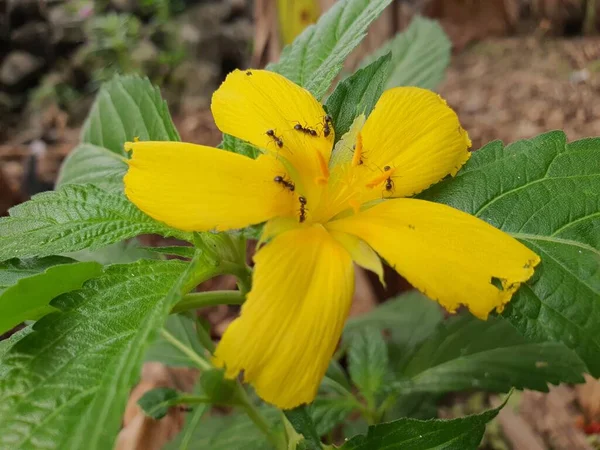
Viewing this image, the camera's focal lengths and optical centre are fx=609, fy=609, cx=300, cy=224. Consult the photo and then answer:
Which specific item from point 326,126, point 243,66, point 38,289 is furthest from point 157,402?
point 243,66

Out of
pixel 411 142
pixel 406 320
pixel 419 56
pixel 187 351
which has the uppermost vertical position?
pixel 411 142

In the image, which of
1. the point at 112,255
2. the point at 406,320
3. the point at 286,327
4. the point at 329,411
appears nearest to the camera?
the point at 286,327

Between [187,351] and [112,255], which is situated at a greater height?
[112,255]

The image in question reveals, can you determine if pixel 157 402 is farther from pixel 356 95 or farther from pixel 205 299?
pixel 356 95

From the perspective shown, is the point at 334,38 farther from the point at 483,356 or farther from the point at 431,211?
the point at 483,356

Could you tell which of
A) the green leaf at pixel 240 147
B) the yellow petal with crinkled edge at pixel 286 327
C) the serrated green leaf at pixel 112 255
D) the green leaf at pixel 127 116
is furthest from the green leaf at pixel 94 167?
the yellow petal with crinkled edge at pixel 286 327

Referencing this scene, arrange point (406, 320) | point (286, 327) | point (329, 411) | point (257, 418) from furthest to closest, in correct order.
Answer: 1. point (406, 320)
2. point (329, 411)
3. point (257, 418)
4. point (286, 327)
